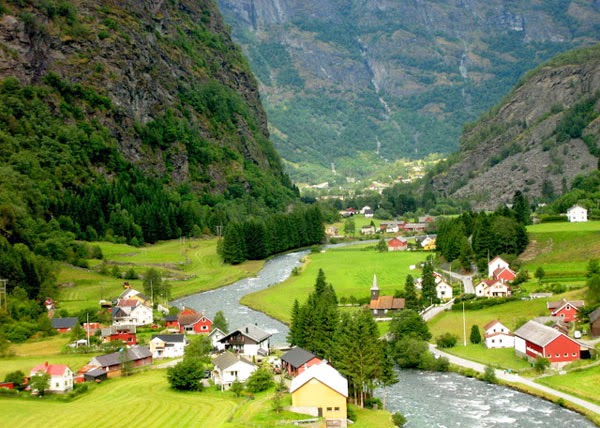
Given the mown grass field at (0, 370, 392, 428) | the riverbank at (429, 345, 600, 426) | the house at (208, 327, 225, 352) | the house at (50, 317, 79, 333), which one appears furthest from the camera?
the house at (50, 317, 79, 333)

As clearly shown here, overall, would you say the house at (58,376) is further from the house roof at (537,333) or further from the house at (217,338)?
the house roof at (537,333)

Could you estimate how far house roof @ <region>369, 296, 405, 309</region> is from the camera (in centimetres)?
9712

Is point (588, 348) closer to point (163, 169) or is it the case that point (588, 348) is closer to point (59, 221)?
point (59, 221)

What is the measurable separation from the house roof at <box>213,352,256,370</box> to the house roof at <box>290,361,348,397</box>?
10.0 metres

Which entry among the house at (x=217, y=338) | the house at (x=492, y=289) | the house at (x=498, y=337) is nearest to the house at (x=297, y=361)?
the house at (x=217, y=338)

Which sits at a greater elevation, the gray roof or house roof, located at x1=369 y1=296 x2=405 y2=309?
house roof, located at x1=369 y1=296 x2=405 y2=309

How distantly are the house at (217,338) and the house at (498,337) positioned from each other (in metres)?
23.7

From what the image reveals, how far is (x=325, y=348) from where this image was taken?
73562 mm

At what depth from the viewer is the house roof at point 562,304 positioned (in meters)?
83.9

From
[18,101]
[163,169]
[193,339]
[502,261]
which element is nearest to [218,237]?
[163,169]

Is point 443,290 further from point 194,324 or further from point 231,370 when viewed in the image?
point 231,370

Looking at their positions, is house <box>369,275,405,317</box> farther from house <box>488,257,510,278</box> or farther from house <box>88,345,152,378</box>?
house <box>88,345,152,378</box>

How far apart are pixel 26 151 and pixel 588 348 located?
368 feet

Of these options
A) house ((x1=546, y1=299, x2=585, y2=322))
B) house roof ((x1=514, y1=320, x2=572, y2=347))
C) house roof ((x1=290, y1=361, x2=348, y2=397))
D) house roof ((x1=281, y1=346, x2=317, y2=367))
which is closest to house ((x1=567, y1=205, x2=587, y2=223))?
house ((x1=546, y1=299, x2=585, y2=322))
